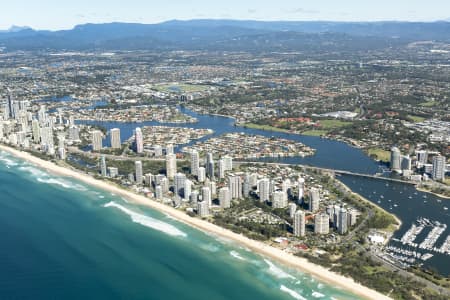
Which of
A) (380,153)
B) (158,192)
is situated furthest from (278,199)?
(380,153)

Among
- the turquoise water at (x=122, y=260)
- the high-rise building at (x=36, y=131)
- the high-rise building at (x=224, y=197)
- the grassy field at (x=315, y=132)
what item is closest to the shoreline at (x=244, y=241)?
the turquoise water at (x=122, y=260)

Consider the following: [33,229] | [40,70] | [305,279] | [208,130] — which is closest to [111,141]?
[208,130]

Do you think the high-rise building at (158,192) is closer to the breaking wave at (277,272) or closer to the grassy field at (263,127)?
the breaking wave at (277,272)

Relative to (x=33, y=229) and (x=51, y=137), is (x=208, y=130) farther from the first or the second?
(x=33, y=229)

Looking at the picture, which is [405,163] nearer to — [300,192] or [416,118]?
[300,192]

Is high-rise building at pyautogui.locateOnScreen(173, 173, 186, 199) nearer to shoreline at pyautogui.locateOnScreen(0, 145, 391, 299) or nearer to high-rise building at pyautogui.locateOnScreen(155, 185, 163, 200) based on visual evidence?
high-rise building at pyautogui.locateOnScreen(155, 185, 163, 200)

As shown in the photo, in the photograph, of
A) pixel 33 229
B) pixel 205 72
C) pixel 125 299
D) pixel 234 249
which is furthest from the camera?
pixel 205 72

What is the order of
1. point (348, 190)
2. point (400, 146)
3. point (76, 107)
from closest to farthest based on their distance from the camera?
1. point (348, 190)
2. point (400, 146)
3. point (76, 107)
